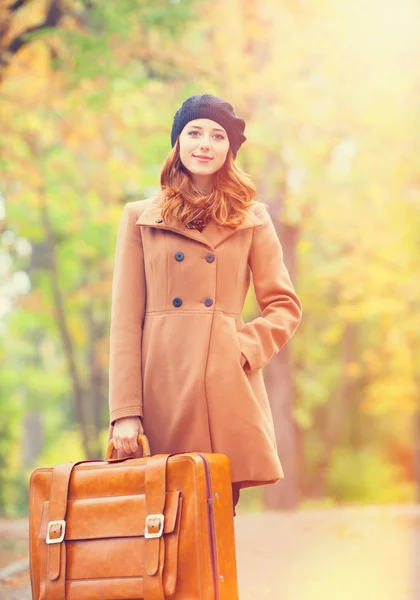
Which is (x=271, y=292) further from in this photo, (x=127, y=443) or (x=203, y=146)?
(x=127, y=443)

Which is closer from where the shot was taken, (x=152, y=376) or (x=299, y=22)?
(x=152, y=376)

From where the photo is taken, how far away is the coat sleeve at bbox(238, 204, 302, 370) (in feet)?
11.9

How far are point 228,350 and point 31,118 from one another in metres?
8.83

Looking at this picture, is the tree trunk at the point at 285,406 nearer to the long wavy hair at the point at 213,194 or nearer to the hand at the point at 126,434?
the long wavy hair at the point at 213,194

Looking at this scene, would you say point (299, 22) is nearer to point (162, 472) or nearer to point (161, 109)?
point (161, 109)

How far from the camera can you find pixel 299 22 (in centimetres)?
Answer: 1132

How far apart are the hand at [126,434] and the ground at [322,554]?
2.02m

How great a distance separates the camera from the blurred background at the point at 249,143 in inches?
420

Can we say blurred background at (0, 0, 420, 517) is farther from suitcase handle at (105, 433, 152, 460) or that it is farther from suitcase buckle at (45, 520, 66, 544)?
suitcase buckle at (45, 520, 66, 544)

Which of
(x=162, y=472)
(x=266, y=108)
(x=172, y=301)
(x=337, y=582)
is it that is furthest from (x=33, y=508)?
(x=266, y=108)

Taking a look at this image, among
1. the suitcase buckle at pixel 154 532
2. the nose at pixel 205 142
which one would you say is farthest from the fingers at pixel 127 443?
the nose at pixel 205 142

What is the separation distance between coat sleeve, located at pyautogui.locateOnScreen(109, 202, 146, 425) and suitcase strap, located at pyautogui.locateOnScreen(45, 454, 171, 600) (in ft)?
0.91

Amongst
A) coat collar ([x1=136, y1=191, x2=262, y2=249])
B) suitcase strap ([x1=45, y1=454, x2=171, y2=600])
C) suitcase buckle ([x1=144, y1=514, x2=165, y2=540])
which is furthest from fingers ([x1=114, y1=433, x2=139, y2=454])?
coat collar ([x1=136, y1=191, x2=262, y2=249])

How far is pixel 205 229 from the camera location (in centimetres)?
364
